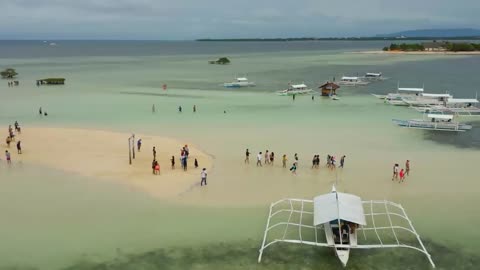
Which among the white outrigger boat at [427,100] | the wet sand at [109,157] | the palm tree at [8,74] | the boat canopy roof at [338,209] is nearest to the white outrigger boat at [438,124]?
the white outrigger boat at [427,100]

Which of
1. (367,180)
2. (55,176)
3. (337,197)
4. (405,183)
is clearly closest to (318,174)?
(367,180)

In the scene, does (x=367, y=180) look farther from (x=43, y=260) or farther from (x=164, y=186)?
(x=43, y=260)

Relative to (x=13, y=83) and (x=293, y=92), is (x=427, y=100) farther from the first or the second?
(x=13, y=83)

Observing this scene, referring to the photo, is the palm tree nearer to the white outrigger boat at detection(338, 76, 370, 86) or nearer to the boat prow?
the white outrigger boat at detection(338, 76, 370, 86)

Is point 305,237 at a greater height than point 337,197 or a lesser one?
lesser

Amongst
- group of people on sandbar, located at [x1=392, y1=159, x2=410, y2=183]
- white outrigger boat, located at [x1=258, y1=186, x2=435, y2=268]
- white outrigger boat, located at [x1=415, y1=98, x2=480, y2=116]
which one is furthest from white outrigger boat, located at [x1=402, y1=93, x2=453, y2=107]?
white outrigger boat, located at [x1=258, y1=186, x2=435, y2=268]

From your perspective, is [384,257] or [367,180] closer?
[384,257]

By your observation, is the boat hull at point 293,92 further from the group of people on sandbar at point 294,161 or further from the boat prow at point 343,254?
the boat prow at point 343,254
